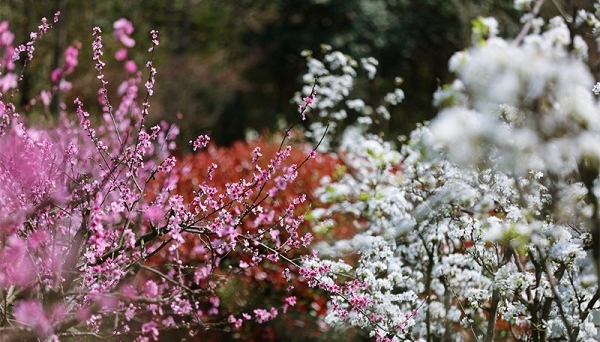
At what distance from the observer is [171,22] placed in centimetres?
Answer: 1554

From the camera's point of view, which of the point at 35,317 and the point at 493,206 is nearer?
the point at 35,317

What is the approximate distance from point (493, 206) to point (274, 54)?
33.9ft

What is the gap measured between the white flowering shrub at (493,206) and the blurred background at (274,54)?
798 cm

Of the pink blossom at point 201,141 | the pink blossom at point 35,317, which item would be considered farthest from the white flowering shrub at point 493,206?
the pink blossom at point 35,317

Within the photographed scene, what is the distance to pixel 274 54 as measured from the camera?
546 inches

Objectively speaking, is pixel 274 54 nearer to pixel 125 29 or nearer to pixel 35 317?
pixel 125 29

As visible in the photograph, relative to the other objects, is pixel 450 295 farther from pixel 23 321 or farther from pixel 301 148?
pixel 301 148

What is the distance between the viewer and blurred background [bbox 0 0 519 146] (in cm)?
1282

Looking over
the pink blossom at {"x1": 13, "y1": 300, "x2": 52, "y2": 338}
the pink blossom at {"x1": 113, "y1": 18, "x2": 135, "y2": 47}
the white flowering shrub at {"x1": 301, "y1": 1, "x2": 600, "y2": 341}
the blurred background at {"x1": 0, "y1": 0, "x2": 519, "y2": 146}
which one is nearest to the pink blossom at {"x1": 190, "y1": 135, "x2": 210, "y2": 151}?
the white flowering shrub at {"x1": 301, "y1": 1, "x2": 600, "y2": 341}

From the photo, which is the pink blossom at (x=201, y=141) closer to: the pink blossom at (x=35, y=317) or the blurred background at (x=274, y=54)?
the pink blossom at (x=35, y=317)

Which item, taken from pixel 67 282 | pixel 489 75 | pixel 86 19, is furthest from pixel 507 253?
pixel 86 19

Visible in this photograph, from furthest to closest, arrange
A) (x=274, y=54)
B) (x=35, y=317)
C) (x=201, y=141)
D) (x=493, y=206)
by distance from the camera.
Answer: (x=274, y=54), (x=493, y=206), (x=201, y=141), (x=35, y=317)

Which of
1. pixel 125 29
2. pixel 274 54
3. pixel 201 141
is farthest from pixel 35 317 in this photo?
pixel 274 54

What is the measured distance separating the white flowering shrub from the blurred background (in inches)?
314
